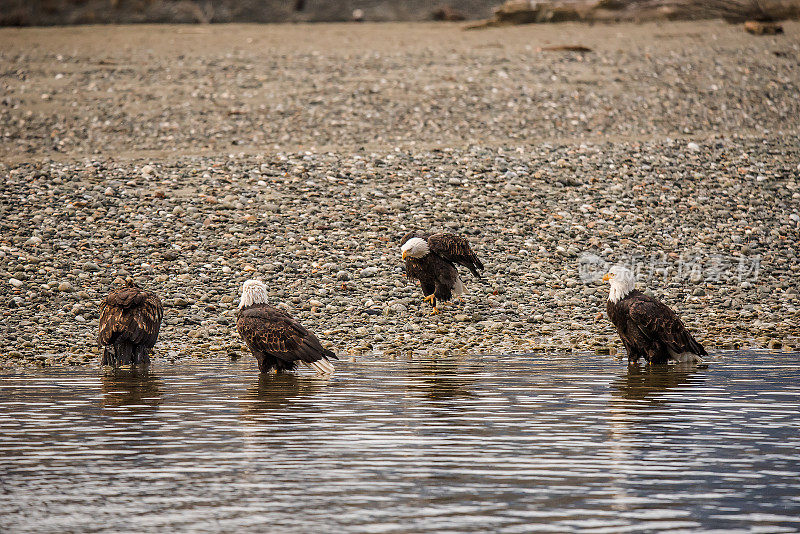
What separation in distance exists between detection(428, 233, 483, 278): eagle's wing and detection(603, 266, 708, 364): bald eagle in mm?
3080

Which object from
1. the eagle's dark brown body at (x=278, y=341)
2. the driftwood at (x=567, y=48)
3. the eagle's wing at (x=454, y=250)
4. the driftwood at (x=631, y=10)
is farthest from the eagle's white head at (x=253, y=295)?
the driftwood at (x=631, y=10)

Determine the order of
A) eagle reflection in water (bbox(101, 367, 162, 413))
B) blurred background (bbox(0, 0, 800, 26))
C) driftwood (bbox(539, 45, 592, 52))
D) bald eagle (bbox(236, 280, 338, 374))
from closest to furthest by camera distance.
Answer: eagle reflection in water (bbox(101, 367, 162, 413))
bald eagle (bbox(236, 280, 338, 374))
driftwood (bbox(539, 45, 592, 52))
blurred background (bbox(0, 0, 800, 26))

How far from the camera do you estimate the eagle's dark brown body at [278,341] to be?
470 inches

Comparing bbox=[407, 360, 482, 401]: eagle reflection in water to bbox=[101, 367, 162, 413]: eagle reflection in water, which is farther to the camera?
bbox=[407, 360, 482, 401]: eagle reflection in water

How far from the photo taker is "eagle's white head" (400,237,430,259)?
15289 millimetres

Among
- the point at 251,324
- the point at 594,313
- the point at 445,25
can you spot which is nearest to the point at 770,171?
the point at 594,313

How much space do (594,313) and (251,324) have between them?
5.11m

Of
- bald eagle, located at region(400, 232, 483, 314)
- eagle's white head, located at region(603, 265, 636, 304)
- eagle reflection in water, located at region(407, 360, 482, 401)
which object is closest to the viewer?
eagle reflection in water, located at region(407, 360, 482, 401)

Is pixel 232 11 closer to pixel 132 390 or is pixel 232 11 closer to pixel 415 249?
pixel 415 249

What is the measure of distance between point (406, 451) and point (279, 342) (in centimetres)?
414

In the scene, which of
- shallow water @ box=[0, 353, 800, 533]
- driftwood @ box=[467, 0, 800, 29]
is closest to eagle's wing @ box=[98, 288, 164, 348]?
shallow water @ box=[0, 353, 800, 533]

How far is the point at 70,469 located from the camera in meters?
7.56

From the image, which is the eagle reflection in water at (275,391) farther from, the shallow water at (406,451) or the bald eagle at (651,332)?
the bald eagle at (651,332)

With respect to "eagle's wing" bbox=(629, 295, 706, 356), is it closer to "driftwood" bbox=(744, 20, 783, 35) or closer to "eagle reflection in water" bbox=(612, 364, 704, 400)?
"eagle reflection in water" bbox=(612, 364, 704, 400)
